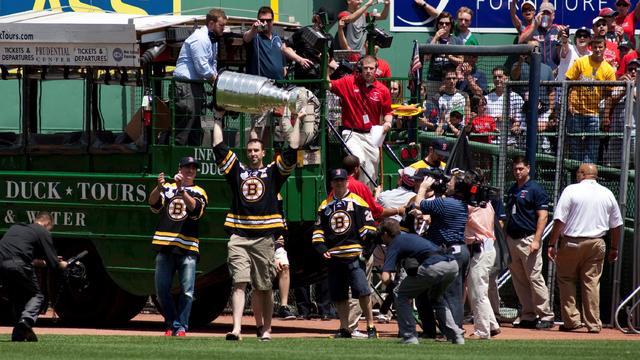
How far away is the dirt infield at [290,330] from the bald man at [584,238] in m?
0.29

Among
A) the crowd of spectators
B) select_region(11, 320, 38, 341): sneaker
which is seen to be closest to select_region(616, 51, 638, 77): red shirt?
the crowd of spectators

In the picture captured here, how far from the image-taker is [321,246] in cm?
1555

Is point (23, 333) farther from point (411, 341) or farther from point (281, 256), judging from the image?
point (411, 341)

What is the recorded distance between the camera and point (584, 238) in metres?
17.2

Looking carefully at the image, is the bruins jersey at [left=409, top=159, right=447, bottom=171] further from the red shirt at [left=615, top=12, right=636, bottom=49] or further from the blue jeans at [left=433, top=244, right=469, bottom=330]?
the red shirt at [left=615, top=12, right=636, bottom=49]

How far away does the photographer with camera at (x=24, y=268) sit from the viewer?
14.5 meters

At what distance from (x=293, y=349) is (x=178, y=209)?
251 centimetres

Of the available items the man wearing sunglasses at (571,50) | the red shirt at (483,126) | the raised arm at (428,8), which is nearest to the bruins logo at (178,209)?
the red shirt at (483,126)

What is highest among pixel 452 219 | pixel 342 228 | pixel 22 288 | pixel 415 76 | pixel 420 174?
pixel 415 76

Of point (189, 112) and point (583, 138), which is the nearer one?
point (189, 112)

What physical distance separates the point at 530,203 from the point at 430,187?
6.67 ft

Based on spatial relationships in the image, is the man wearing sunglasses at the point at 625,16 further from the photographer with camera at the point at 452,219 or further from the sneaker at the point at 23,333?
the sneaker at the point at 23,333

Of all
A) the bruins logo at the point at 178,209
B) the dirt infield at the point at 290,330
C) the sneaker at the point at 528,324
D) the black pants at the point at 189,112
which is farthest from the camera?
the sneaker at the point at 528,324

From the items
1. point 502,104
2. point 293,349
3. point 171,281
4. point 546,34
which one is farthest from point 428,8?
point 293,349
